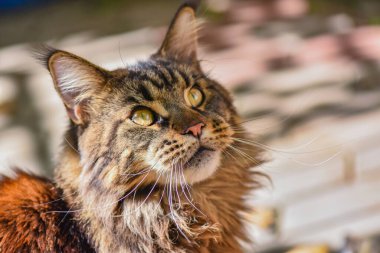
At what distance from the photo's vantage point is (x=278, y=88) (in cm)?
305

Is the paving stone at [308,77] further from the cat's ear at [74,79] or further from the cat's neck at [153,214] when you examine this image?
the cat's ear at [74,79]

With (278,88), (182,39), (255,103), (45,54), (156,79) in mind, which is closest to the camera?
(45,54)

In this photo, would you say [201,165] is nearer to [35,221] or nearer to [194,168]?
[194,168]

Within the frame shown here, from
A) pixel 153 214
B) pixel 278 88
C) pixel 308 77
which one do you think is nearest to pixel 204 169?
pixel 153 214

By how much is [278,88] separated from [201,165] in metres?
1.72

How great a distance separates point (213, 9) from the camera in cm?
412

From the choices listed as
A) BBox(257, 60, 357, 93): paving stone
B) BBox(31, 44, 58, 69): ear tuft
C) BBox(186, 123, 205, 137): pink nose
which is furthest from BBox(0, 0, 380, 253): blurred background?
BBox(31, 44, 58, 69): ear tuft

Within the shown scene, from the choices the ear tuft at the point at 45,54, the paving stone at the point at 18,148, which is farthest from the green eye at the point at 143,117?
the paving stone at the point at 18,148

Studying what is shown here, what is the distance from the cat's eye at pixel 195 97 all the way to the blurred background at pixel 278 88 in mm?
273

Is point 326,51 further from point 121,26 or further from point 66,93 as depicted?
point 66,93

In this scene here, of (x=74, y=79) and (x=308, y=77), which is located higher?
(x=74, y=79)

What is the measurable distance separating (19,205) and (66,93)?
1.05ft

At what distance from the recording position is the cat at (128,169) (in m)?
1.40

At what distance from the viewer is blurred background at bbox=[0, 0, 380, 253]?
86.0 inches
